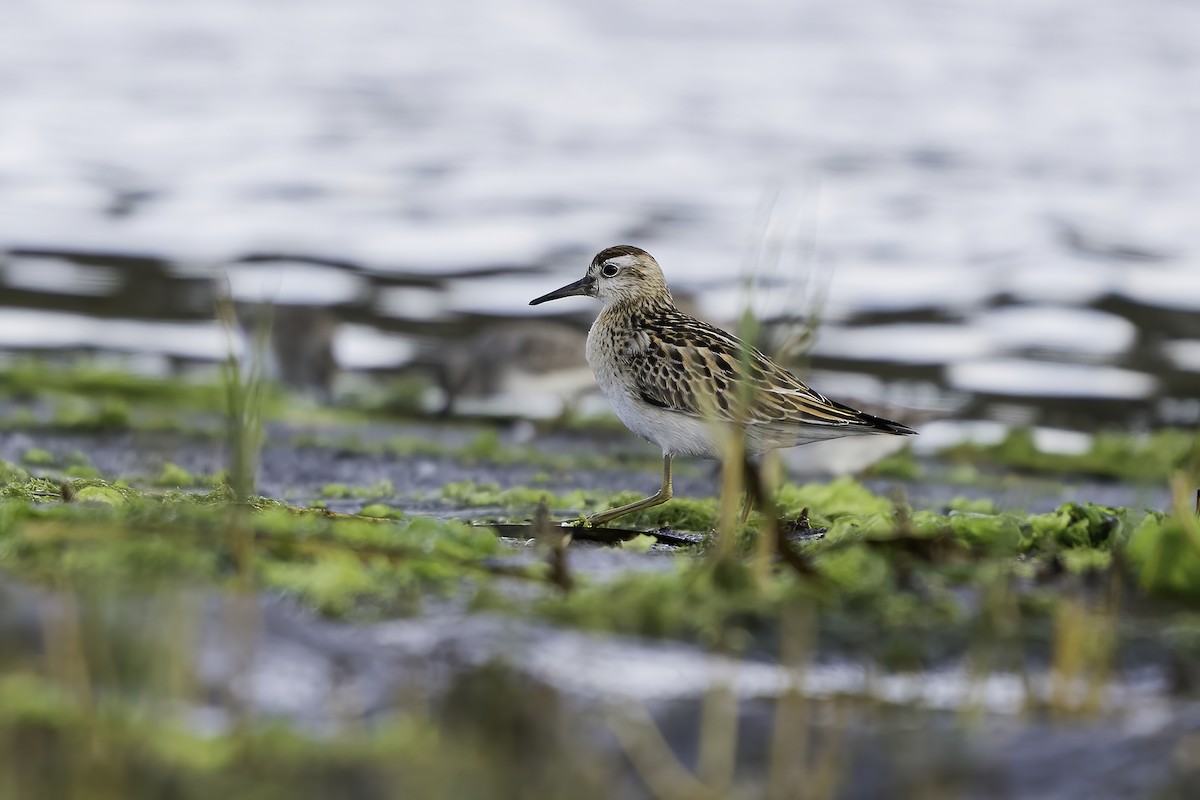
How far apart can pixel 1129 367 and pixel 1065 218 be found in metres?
5.79

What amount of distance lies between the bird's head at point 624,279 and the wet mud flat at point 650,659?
2832mm

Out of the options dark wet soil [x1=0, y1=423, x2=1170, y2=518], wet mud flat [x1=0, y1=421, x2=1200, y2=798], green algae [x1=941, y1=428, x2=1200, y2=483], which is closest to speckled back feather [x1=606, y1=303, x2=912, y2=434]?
dark wet soil [x1=0, y1=423, x2=1170, y2=518]

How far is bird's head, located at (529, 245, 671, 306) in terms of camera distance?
771 cm

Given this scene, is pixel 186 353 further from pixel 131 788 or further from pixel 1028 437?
pixel 131 788

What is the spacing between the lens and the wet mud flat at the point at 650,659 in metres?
3.25

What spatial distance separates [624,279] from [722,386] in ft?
3.73

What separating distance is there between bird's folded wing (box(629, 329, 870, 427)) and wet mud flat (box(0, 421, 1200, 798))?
5.74 ft

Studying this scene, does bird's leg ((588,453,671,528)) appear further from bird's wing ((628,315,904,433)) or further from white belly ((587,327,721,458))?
bird's wing ((628,315,904,433))

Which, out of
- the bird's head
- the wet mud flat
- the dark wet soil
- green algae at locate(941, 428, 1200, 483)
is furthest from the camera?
green algae at locate(941, 428, 1200, 483)

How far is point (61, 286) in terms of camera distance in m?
15.8

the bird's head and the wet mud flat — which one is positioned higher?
the bird's head

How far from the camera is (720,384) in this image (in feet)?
22.4

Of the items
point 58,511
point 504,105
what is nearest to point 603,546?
point 58,511

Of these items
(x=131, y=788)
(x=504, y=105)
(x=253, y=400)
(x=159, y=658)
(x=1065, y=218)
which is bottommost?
(x=131, y=788)
